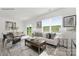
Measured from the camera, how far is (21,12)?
152cm

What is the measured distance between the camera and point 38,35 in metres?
1.56

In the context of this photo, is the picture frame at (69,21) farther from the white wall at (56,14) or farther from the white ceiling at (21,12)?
the white ceiling at (21,12)

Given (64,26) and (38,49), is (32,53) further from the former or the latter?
(64,26)

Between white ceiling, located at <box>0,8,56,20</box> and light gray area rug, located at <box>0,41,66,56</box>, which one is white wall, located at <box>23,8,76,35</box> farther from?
light gray area rug, located at <box>0,41,66,56</box>

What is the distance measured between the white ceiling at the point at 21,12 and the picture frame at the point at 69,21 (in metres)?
0.25

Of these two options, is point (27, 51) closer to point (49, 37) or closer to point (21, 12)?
point (49, 37)

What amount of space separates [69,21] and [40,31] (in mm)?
447

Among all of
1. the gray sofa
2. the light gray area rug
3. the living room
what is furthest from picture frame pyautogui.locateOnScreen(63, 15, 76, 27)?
the light gray area rug

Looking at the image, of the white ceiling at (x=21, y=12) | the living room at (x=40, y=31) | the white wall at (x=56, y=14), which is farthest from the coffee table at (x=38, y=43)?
the white ceiling at (x=21, y=12)

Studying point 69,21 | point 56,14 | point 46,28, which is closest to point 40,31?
point 46,28

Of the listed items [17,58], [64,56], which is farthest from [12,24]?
[64,56]

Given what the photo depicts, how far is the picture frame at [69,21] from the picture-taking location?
4.92 feet

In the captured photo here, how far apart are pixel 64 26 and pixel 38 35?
1.33 feet

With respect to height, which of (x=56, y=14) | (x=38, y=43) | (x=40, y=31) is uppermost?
(x=56, y=14)
